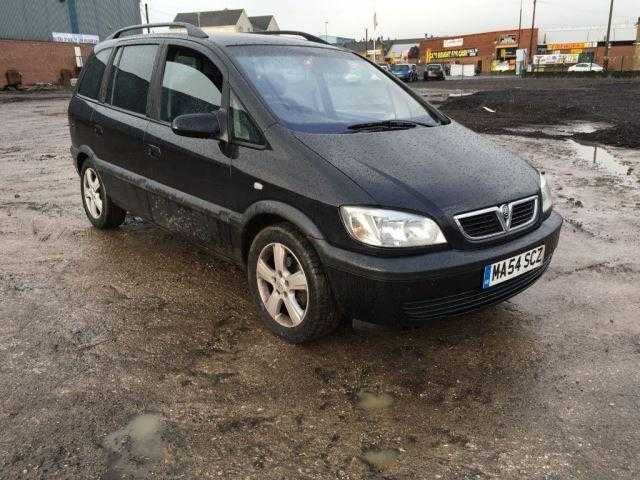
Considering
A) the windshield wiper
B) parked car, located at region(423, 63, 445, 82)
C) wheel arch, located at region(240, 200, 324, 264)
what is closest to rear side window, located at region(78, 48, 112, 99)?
wheel arch, located at region(240, 200, 324, 264)

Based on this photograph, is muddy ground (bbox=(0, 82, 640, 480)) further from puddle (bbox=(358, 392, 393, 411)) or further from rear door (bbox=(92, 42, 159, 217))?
rear door (bbox=(92, 42, 159, 217))

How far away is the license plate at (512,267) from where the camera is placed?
298 centimetres

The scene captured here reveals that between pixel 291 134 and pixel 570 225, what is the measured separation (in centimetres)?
364

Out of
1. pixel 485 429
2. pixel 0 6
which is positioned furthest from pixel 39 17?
pixel 485 429

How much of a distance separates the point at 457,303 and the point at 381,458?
0.95 meters

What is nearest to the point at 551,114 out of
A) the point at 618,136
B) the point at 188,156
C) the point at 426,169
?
the point at 618,136

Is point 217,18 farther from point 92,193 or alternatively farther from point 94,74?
point 92,193

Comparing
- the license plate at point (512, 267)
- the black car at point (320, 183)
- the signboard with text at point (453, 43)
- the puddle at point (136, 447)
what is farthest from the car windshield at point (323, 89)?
the signboard with text at point (453, 43)

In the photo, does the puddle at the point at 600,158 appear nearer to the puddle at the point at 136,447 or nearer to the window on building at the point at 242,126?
the window on building at the point at 242,126

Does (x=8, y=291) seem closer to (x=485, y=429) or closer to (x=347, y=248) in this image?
(x=347, y=248)

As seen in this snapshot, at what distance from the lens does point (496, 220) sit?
3057 millimetres

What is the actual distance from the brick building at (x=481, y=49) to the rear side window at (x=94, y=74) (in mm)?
77751

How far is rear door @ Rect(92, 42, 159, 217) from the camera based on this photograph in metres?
4.36

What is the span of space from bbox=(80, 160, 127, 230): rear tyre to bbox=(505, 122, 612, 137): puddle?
10.5 m
